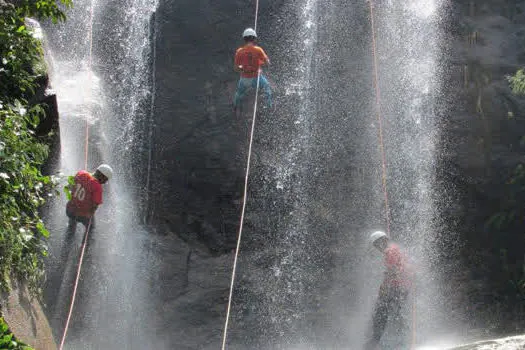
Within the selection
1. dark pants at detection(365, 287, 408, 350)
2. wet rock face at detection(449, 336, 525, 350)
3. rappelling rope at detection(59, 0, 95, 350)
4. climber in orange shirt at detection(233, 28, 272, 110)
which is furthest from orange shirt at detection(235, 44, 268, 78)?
wet rock face at detection(449, 336, 525, 350)

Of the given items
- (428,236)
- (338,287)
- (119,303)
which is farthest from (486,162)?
(119,303)

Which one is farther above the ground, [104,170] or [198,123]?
[198,123]

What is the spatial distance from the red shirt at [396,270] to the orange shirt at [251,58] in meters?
4.35

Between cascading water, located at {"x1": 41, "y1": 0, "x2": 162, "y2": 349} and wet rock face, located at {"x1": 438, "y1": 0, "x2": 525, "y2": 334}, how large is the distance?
569 centimetres

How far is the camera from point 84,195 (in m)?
8.77

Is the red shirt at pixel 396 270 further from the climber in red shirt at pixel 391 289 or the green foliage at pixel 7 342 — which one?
the green foliage at pixel 7 342


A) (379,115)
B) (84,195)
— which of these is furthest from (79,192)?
(379,115)

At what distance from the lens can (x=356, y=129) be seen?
41.5ft

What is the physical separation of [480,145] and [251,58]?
5.12 meters

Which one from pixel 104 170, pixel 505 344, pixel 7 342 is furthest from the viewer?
pixel 104 170

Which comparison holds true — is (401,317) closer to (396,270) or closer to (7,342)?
(396,270)

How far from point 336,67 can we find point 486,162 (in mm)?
3894

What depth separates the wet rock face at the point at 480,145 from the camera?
10.9 metres

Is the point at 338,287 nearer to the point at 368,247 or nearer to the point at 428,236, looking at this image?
the point at 368,247
